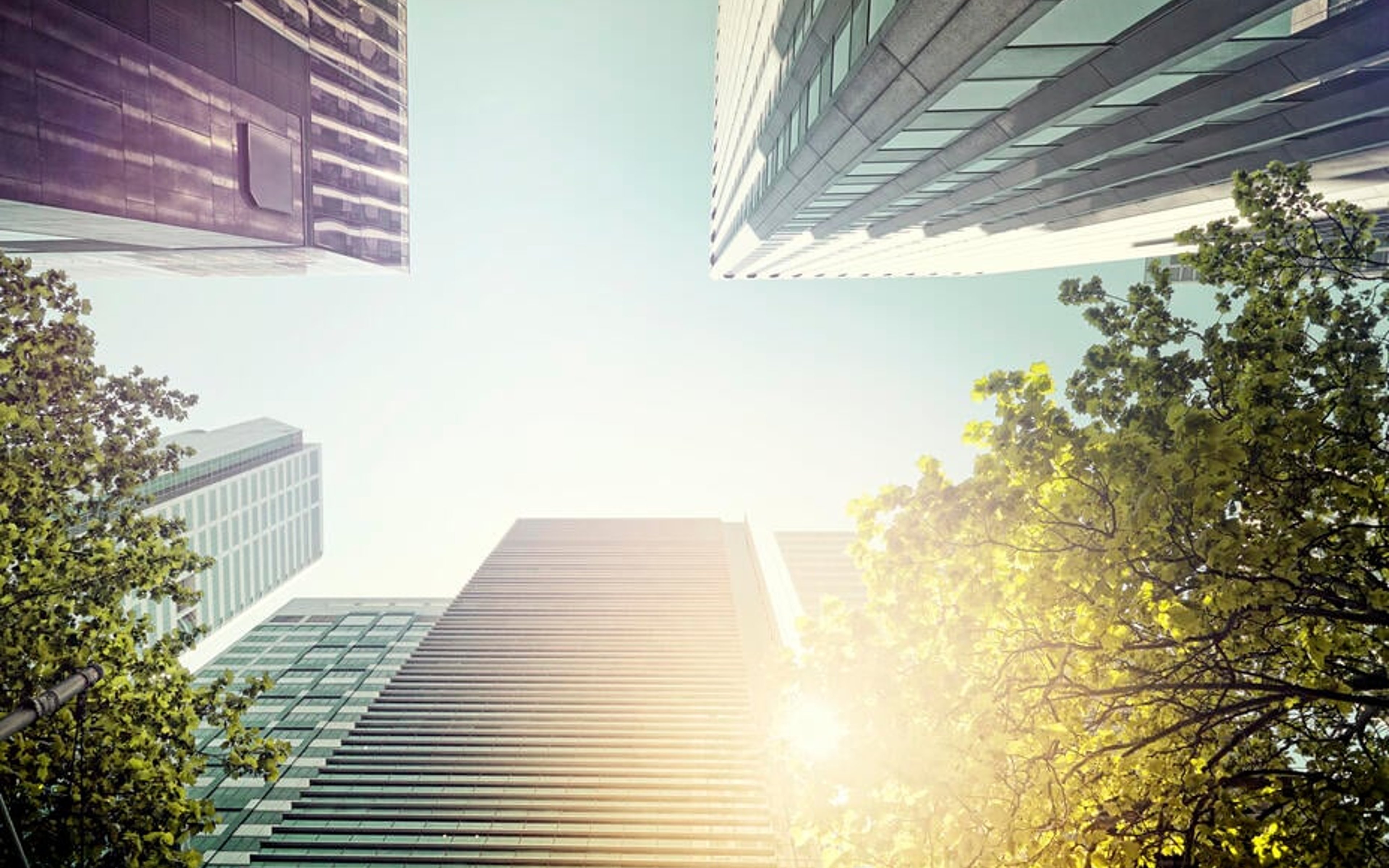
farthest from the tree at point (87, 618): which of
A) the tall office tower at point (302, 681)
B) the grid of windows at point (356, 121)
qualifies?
the tall office tower at point (302, 681)

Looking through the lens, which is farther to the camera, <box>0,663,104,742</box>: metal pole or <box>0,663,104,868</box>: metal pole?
<box>0,663,104,742</box>: metal pole

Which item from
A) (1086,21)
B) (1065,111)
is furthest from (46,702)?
(1065,111)

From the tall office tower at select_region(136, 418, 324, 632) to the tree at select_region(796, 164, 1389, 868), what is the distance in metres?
112

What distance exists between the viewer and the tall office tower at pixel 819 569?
156375 millimetres

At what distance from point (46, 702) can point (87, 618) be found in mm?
7178

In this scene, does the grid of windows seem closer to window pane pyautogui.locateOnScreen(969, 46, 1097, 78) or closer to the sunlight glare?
window pane pyautogui.locateOnScreen(969, 46, 1097, 78)

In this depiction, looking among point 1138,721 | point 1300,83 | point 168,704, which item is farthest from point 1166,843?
point 168,704

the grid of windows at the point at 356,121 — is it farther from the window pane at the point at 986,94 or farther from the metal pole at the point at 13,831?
the metal pole at the point at 13,831

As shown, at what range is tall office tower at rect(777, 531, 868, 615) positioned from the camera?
156375mm

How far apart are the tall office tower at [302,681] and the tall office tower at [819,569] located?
82328 millimetres

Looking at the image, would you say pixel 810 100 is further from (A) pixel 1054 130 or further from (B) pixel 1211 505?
(B) pixel 1211 505

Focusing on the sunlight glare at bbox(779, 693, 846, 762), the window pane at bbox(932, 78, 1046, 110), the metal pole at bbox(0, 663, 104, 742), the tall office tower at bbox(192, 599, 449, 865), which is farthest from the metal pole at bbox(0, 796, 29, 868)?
the tall office tower at bbox(192, 599, 449, 865)

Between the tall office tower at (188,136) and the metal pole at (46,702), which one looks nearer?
the metal pole at (46,702)

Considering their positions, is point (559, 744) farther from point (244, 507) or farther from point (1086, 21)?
point (244, 507)
